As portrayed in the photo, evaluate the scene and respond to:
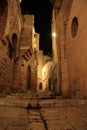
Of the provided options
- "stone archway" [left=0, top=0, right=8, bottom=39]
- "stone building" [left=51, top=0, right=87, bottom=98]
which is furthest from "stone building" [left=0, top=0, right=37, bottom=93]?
"stone building" [left=51, top=0, right=87, bottom=98]

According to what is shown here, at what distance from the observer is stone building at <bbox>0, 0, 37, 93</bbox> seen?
8671 mm

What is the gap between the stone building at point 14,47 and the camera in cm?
867

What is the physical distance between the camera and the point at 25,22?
1516 cm

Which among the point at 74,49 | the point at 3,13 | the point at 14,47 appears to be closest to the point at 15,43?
the point at 14,47

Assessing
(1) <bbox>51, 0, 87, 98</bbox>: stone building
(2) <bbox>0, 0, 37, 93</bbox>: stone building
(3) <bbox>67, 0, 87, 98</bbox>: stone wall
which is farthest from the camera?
(2) <bbox>0, 0, 37, 93</bbox>: stone building

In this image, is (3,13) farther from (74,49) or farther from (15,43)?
(74,49)

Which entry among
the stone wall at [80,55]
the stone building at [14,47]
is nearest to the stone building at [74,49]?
the stone wall at [80,55]

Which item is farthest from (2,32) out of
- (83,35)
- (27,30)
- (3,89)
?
(27,30)

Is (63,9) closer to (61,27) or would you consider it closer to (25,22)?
(61,27)

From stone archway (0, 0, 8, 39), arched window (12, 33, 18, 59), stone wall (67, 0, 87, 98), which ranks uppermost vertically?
stone archway (0, 0, 8, 39)

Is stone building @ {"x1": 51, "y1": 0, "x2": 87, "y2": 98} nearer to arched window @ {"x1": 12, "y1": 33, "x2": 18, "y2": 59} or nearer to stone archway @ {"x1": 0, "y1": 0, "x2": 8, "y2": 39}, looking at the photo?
stone archway @ {"x1": 0, "y1": 0, "x2": 8, "y2": 39}

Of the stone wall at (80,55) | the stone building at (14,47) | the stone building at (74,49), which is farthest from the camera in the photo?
the stone building at (14,47)

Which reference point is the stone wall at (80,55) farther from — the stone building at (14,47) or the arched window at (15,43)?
the arched window at (15,43)

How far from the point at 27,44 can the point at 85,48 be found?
8.86 m
